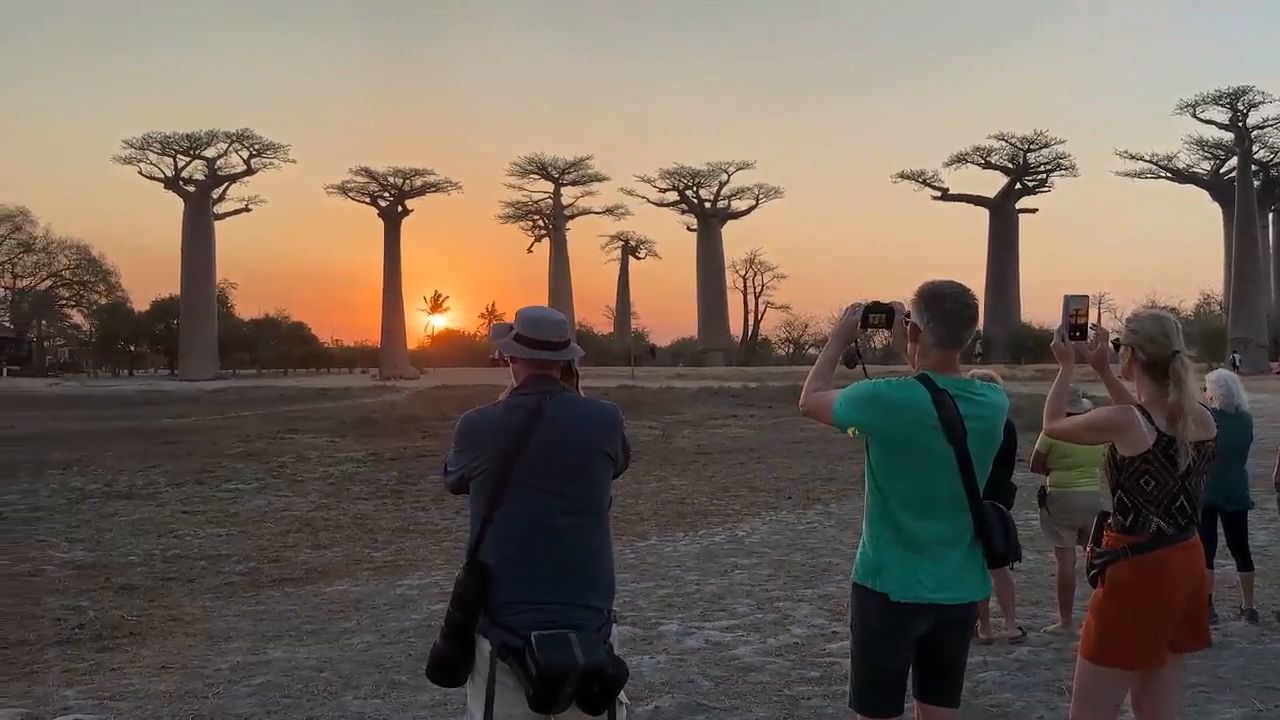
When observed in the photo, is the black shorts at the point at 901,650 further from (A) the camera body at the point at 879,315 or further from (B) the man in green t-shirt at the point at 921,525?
(A) the camera body at the point at 879,315

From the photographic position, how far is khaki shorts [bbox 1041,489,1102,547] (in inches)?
218

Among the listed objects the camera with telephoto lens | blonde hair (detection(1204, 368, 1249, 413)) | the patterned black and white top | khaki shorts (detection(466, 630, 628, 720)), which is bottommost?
khaki shorts (detection(466, 630, 628, 720))

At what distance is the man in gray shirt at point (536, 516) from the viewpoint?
8.36 feet

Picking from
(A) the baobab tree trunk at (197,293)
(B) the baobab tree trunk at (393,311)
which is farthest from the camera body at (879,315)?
(A) the baobab tree trunk at (197,293)

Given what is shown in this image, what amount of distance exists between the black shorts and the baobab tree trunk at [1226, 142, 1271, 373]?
40959mm

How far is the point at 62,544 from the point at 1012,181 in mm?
43984

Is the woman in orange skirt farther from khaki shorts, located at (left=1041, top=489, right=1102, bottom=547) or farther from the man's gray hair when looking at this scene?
khaki shorts, located at (left=1041, top=489, right=1102, bottom=547)

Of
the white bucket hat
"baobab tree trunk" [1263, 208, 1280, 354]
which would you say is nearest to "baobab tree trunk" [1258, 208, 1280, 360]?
"baobab tree trunk" [1263, 208, 1280, 354]

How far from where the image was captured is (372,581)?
787 cm

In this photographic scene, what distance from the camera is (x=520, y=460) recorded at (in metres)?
2.54

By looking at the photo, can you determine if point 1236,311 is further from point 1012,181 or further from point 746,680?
point 746,680

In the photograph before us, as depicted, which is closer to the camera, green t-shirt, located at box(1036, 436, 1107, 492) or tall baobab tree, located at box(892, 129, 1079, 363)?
green t-shirt, located at box(1036, 436, 1107, 492)

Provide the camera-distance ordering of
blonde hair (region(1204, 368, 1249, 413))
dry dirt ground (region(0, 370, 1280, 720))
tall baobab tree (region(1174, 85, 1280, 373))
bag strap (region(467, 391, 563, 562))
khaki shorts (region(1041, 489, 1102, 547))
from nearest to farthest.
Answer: bag strap (region(467, 391, 563, 562)), dry dirt ground (region(0, 370, 1280, 720)), blonde hair (region(1204, 368, 1249, 413)), khaki shorts (region(1041, 489, 1102, 547)), tall baobab tree (region(1174, 85, 1280, 373))

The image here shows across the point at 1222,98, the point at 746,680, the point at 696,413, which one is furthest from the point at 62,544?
the point at 1222,98
